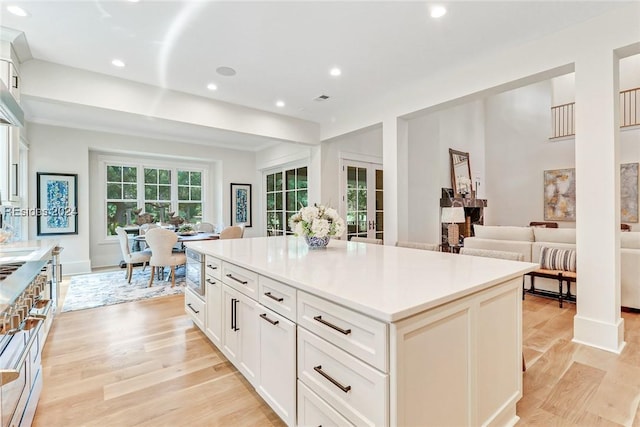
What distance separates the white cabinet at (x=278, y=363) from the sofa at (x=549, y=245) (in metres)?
2.73

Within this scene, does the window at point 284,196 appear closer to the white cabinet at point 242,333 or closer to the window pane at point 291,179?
the window pane at point 291,179

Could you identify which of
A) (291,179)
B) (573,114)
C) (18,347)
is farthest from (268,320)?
(573,114)

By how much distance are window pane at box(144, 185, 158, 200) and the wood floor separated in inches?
158

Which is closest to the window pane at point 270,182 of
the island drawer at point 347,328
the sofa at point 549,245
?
the sofa at point 549,245

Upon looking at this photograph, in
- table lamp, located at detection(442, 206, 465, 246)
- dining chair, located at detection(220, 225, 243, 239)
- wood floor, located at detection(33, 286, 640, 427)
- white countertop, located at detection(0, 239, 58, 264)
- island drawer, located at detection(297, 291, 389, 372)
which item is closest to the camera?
Result: island drawer, located at detection(297, 291, 389, 372)

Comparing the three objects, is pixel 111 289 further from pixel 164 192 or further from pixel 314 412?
pixel 314 412

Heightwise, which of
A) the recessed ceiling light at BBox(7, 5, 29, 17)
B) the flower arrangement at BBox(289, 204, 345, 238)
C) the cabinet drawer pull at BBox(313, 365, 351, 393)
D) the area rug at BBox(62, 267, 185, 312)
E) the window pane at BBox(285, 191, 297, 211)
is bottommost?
the area rug at BBox(62, 267, 185, 312)

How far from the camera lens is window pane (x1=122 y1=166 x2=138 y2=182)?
6.43 m

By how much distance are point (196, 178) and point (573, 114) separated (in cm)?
939

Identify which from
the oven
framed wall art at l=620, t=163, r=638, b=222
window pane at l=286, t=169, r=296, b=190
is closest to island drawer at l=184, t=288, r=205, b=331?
the oven

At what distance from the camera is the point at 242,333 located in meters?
2.01

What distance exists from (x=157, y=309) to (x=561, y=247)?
5.05m

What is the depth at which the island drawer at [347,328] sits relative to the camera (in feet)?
3.54

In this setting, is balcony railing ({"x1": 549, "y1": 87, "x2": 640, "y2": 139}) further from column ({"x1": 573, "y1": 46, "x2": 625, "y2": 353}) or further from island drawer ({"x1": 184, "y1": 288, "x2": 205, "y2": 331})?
island drawer ({"x1": 184, "y1": 288, "x2": 205, "y2": 331})
